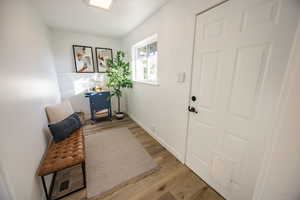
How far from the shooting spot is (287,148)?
607 millimetres

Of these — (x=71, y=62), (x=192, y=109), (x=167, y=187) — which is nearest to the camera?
(x=167, y=187)

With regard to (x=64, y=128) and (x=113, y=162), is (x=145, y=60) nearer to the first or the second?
(x=64, y=128)

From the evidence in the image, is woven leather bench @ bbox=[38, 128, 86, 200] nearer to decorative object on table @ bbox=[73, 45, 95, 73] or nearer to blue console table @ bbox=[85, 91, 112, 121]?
blue console table @ bbox=[85, 91, 112, 121]

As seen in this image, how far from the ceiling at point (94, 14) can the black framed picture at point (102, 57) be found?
574 mm

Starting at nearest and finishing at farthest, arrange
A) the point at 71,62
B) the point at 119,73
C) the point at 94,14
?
the point at 94,14
the point at 71,62
the point at 119,73

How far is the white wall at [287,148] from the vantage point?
57cm

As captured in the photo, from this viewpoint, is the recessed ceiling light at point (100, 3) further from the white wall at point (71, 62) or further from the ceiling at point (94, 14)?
the white wall at point (71, 62)

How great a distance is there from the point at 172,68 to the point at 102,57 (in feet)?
8.25

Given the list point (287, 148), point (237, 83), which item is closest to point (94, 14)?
point (237, 83)

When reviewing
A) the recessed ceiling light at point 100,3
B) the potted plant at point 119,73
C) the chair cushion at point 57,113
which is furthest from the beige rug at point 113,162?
the recessed ceiling light at point 100,3

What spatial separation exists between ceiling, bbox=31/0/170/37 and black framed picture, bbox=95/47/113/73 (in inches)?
22.6

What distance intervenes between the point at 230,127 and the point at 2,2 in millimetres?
2328

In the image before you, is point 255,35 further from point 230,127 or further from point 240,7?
point 230,127

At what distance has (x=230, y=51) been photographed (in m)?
1.07
